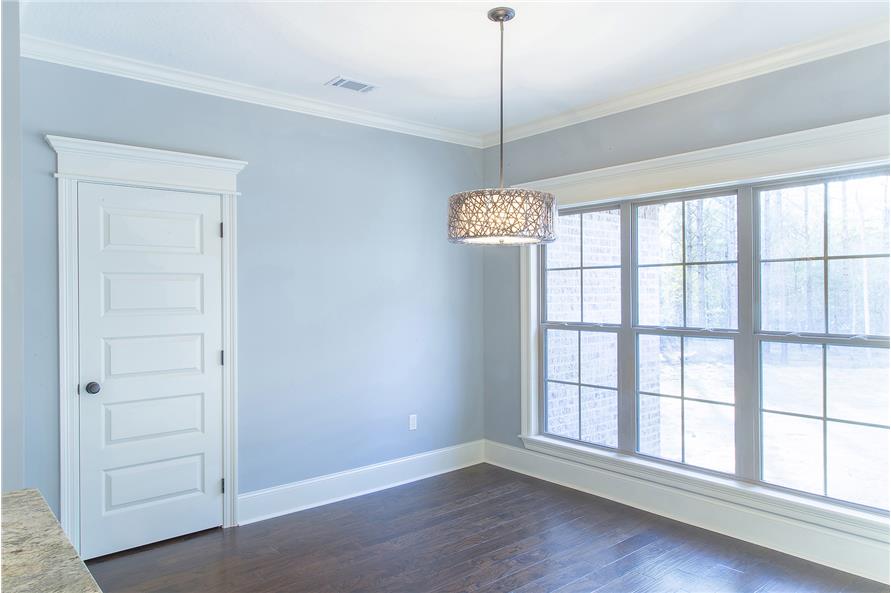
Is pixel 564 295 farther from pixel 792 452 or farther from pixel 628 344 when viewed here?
pixel 792 452

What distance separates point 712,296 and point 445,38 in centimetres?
226

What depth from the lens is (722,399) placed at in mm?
3568

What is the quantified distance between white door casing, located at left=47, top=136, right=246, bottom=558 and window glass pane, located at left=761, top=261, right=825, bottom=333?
3281 mm

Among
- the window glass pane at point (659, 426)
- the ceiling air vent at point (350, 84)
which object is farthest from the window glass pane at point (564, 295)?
the ceiling air vent at point (350, 84)

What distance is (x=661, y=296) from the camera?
3.91 metres

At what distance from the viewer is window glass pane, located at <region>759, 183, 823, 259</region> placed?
126 inches

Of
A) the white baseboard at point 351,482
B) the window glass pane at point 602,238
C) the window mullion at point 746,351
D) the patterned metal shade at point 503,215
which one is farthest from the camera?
the window glass pane at point 602,238

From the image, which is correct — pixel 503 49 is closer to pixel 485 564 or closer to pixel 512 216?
pixel 512 216

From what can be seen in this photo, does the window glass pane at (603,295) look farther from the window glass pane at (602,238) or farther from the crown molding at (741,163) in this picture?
the crown molding at (741,163)

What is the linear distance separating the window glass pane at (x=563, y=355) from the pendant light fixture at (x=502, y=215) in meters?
1.99

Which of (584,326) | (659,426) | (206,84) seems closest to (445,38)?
(206,84)

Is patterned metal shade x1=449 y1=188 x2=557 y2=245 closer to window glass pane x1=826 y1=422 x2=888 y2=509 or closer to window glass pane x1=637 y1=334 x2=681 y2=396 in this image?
window glass pane x1=637 y1=334 x2=681 y2=396

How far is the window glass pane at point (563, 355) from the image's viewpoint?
175 inches

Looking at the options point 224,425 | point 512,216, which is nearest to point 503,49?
point 512,216
